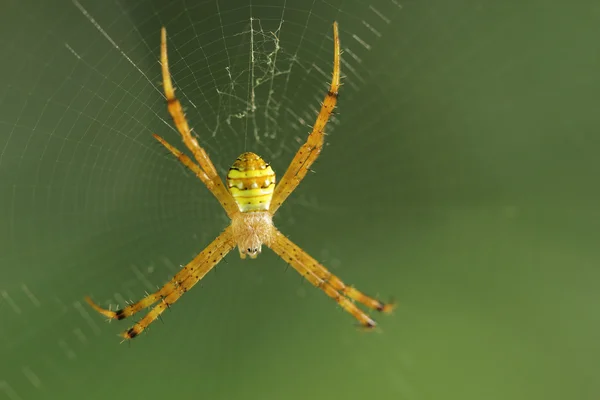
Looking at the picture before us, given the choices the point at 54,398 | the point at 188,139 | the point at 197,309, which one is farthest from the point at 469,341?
the point at 188,139

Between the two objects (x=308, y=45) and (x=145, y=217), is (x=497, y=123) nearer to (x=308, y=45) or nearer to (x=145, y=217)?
(x=308, y=45)

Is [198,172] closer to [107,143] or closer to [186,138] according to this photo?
[186,138]

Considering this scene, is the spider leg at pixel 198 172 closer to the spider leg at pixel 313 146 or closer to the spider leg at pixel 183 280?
the spider leg at pixel 183 280

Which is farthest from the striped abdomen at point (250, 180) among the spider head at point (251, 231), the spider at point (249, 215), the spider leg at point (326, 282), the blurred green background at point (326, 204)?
the blurred green background at point (326, 204)

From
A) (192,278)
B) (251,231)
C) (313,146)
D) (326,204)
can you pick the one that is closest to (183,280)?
(192,278)

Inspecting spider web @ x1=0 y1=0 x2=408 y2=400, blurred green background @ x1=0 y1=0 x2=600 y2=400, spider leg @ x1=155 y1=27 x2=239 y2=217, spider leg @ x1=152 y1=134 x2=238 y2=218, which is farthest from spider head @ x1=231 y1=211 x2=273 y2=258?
blurred green background @ x1=0 y1=0 x2=600 y2=400

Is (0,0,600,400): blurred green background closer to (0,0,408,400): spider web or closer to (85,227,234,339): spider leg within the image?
(0,0,408,400): spider web

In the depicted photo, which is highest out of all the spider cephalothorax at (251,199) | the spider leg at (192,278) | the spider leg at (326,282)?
the spider cephalothorax at (251,199)
